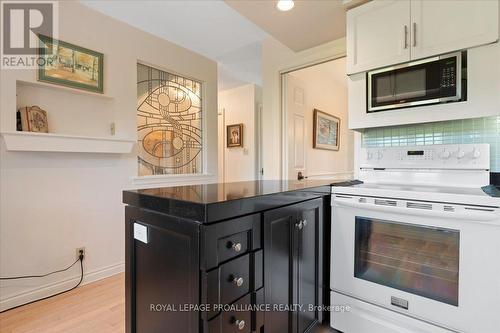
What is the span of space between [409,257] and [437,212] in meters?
0.30

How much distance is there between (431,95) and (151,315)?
191cm

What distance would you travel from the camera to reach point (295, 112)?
3010 mm

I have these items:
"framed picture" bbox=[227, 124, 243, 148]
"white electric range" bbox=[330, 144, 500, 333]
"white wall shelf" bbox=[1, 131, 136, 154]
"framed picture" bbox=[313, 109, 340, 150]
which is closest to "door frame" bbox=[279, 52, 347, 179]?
"framed picture" bbox=[313, 109, 340, 150]

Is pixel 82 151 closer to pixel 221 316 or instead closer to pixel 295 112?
pixel 221 316

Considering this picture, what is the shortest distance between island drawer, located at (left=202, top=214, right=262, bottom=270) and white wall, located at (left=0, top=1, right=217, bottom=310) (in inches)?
77.2

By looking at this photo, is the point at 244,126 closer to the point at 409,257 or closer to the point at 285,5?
the point at 285,5

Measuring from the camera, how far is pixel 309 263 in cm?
143

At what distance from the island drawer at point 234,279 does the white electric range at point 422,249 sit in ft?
2.36

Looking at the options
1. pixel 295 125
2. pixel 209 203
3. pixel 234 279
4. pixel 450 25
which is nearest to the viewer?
pixel 209 203

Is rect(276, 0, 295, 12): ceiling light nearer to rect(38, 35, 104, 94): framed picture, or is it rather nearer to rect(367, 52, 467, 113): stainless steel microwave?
rect(367, 52, 467, 113): stainless steel microwave

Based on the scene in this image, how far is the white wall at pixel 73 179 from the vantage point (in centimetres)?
193

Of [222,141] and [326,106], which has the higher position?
[326,106]

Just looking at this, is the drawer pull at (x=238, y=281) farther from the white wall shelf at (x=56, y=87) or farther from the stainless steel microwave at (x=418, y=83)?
the white wall shelf at (x=56, y=87)

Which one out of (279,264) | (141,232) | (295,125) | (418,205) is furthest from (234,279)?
(295,125)
